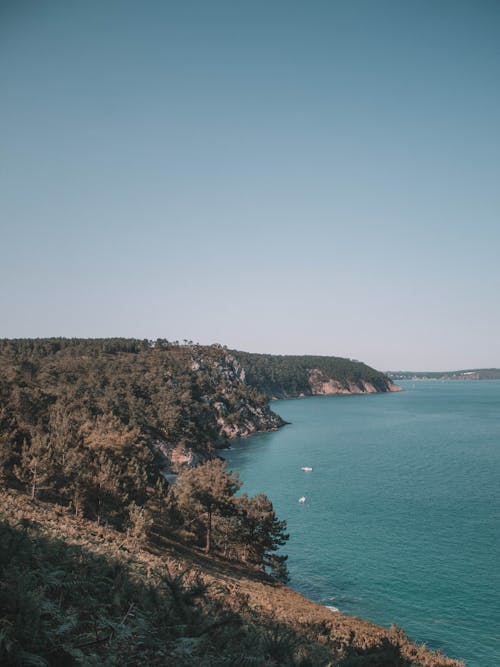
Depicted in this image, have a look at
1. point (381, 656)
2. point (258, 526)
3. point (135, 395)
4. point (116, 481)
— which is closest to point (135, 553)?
point (381, 656)

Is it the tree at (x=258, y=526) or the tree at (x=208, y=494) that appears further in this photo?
the tree at (x=258, y=526)

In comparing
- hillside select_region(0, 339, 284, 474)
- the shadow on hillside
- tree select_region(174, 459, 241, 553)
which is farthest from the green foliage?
the shadow on hillside

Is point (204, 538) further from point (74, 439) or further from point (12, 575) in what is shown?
point (12, 575)

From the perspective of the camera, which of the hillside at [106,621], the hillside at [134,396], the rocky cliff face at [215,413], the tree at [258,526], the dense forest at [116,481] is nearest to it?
the hillside at [106,621]

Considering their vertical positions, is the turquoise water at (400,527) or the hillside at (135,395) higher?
the hillside at (135,395)

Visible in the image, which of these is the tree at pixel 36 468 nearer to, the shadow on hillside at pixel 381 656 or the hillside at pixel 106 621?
the hillside at pixel 106 621

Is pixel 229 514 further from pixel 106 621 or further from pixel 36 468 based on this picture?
pixel 106 621

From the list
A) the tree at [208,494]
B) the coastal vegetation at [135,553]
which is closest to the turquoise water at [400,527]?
the coastal vegetation at [135,553]

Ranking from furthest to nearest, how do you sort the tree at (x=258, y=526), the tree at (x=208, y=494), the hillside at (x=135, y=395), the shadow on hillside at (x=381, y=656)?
1. the hillside at (x=135, y=395)
2. the tree at (x=258, y=526)
3. the tree at (x=208, y=494)
4. the shadow on hillside at (x=381, y=656)
